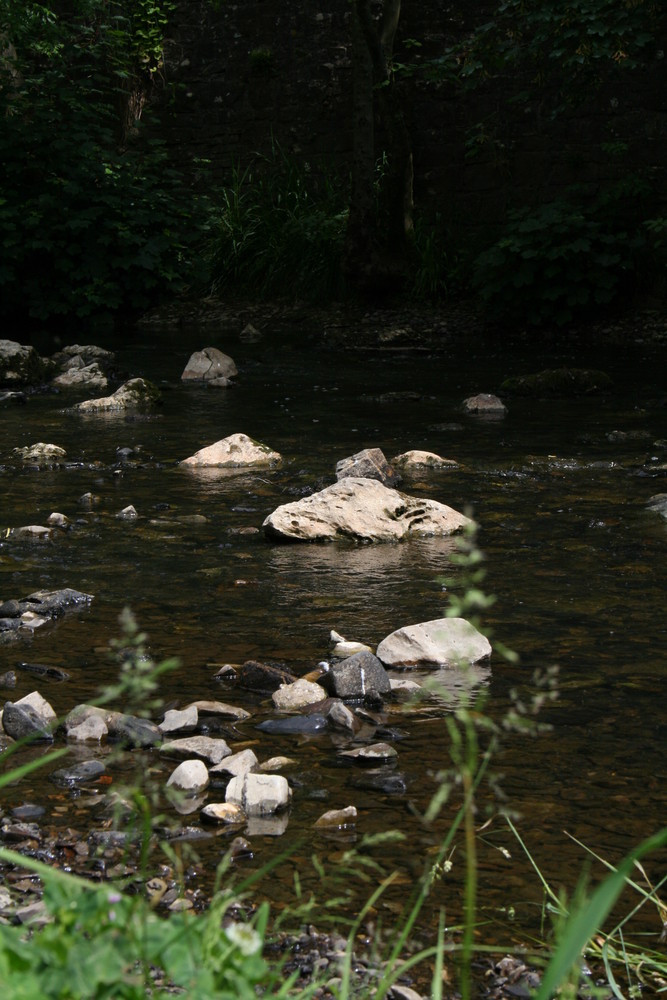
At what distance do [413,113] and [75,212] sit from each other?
3482 millimetres

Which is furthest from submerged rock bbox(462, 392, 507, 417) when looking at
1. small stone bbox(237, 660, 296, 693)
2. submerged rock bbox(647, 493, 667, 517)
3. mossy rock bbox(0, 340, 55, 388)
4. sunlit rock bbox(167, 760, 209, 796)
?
sunlit rock bbox(167, 760, 209, 796)

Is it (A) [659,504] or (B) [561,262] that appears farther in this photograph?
(B) [561,262]

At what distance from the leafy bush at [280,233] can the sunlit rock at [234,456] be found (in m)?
6.00

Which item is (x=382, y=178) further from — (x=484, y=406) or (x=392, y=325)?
(x=484, y=406)

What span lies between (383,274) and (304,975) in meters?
9.92

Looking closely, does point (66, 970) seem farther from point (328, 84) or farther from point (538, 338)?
point (328, 84)

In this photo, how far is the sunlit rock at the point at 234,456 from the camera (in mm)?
5711

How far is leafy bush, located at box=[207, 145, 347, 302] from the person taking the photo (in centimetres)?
1166

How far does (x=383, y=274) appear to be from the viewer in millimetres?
11164

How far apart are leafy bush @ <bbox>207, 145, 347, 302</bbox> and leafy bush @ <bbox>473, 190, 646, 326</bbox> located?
6.51 feet

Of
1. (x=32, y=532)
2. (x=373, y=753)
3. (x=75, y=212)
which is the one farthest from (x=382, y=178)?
(x=373, y=753)

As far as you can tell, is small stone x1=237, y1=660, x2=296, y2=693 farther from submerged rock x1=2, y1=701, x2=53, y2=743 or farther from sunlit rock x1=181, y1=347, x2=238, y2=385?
sunlit rock x1=181, y1=347, x2=238, y2=385

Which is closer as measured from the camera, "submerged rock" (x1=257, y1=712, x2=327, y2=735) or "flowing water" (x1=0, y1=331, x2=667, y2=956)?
"flowing water" (x1=0, y1=331, x2=667, y2=956)

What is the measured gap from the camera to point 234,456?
18.9ft
